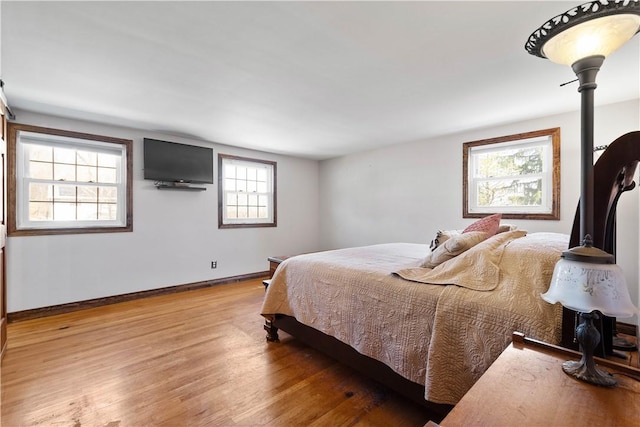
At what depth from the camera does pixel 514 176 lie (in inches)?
138

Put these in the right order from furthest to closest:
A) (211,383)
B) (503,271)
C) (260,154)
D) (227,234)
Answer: (260,154) → (227,234) → (211,383) → (503,271)

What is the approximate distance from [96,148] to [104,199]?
25.9 inches

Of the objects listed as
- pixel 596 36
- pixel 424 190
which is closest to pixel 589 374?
pixel 596 36

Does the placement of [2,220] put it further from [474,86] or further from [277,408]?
[474,86]

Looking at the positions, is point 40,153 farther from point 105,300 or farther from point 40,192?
point 105,300

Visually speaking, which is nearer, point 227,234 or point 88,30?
point 88,30

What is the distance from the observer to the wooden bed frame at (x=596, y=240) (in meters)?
1.08

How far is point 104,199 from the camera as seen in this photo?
3670 mm

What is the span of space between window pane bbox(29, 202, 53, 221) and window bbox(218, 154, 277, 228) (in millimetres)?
2016

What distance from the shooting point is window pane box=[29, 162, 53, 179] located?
322cm

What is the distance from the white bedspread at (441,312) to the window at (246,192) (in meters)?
3.06

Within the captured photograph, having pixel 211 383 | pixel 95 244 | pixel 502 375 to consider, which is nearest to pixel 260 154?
pixel 95 244

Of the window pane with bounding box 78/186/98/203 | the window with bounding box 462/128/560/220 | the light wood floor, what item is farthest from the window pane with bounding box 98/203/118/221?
the window with bounding box 462/128/560/220

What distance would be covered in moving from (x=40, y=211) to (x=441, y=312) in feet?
14.2
